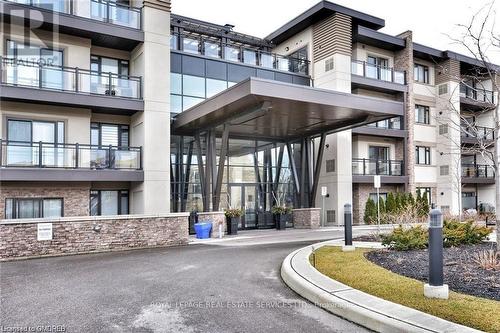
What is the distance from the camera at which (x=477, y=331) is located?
4.80m

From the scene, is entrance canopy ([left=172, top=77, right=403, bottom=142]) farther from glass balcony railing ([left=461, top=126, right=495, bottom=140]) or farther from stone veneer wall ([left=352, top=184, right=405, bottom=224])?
stone veneer wall ([left=352, top=184, right=405, bottom=224])

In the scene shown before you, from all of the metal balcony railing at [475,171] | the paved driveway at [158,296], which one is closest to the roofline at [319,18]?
the metal balcony railing at [475,171]

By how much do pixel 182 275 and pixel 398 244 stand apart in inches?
228

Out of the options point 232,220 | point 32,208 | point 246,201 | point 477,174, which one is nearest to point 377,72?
point 246,201

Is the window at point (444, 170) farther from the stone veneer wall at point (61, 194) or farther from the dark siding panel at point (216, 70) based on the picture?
the stone veneer wall at point (61, 194)

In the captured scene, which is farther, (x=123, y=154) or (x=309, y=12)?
(x=309, y=12)

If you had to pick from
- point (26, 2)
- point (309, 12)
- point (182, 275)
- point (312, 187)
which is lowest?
point (182, 275)

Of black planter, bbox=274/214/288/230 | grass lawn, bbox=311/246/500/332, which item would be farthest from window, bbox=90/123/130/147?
grass lawn, bbox=311/246/500/332

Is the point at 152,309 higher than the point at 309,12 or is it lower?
lower

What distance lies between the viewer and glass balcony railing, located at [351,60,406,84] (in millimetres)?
26312

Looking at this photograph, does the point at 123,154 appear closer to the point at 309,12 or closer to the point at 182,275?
the point at 182,275

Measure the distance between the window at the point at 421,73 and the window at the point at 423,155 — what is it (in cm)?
526

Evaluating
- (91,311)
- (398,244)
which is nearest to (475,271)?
(398,244)

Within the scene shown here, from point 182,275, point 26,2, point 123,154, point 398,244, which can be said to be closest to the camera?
point 182,275
